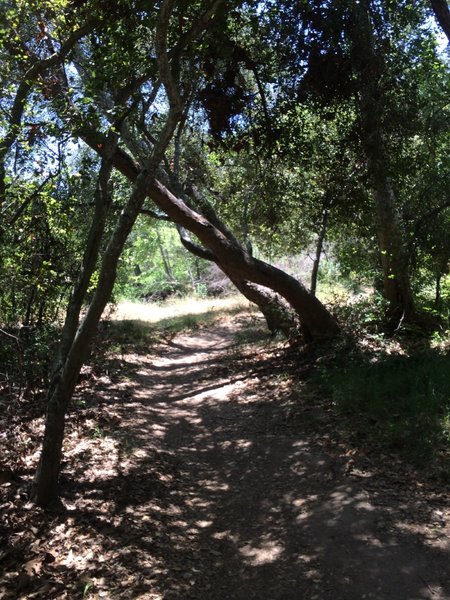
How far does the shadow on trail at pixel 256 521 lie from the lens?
13.7 ft

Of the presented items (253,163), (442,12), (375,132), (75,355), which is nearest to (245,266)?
→ (375,132)

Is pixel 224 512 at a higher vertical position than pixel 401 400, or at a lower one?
lower

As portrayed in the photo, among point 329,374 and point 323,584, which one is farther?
point 329,374

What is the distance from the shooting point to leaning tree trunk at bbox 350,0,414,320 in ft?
28.4

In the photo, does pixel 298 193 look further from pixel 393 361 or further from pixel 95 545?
pixel 95 545

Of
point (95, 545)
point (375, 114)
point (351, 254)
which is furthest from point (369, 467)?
point (351, 254)

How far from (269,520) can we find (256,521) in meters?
0.13

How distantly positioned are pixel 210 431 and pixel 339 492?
123 inches

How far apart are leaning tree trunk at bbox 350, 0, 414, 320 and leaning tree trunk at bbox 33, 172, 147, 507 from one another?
5.29m

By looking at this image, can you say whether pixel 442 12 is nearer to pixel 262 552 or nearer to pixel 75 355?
pixel 75 355

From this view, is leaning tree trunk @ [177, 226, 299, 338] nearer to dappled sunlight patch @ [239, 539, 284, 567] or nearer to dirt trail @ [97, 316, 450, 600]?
dirt trail @ [97, 316, 450, 600]

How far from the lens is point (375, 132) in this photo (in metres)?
9.06

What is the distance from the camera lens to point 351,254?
1476 cm

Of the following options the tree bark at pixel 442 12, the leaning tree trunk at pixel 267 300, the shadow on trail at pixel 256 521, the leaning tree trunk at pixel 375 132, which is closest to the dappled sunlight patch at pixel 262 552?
the shadow on trail at pixel 256 521
